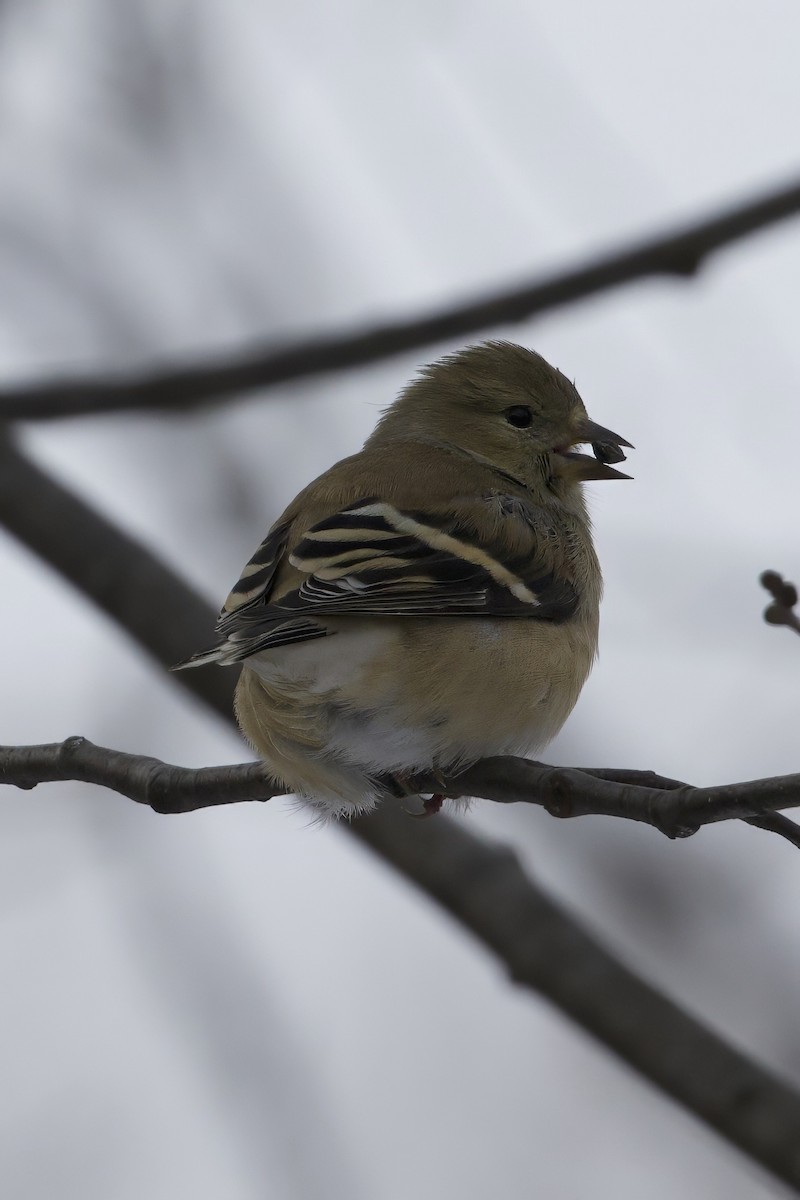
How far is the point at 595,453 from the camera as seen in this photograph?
5.90 m

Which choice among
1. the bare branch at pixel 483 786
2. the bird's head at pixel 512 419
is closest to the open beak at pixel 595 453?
the bird's head at pixel 512 419

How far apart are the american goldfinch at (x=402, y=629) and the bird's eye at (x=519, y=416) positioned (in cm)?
56

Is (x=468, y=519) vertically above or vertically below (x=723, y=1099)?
above

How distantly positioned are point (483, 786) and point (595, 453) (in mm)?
Answer: 2547

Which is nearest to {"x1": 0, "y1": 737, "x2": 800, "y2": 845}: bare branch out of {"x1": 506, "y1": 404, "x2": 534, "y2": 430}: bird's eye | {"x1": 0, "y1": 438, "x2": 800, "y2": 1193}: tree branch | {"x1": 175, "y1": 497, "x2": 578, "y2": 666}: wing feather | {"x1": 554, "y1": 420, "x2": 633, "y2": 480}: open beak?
{"x1": 175, "y1": 497, "x2": 578, "y2": 666}: wing feather

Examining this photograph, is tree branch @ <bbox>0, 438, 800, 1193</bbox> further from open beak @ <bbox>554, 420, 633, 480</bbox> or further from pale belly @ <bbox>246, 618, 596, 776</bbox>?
open beak @ <bbox>554, 420, 633, 480</bbox>

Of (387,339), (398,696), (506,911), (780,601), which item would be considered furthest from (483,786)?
(387,339)

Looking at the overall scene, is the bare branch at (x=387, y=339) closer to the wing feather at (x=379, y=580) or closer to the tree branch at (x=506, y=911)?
the wing feather at (x=379, y=580)

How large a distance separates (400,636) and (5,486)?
2208 mm

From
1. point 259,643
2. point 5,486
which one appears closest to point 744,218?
point 259,643

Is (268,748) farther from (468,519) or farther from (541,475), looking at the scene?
(541,475)

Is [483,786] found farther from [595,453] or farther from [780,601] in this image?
[595,453]

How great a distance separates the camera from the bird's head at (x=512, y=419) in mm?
5785

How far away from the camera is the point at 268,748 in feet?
14.2
